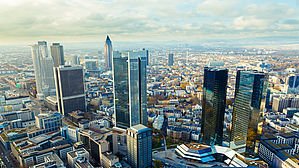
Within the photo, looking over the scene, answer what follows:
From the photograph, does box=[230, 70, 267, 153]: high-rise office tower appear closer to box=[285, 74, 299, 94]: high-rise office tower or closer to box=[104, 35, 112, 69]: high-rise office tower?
box=[285, 74, 299, 94]: high-rise office tower

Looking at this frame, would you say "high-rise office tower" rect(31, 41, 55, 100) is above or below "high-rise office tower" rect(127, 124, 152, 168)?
above

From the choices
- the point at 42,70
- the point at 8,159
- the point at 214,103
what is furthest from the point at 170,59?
the point at 8,159

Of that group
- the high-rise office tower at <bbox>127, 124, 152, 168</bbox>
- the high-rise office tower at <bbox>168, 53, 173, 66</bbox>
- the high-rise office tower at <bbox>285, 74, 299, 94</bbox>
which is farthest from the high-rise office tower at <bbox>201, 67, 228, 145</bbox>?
the high-rise office tower at <bbox>168, 53, 173, 66</bbox>

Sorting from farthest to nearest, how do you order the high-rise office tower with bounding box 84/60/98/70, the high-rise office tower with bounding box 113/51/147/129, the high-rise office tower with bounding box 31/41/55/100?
1. the high-rise office tower with bounding box 84/60/98/70
2. the high-rise office tower with bounding box 31/41/55/100
3. the high-rise office tower with bounding box 113/51/147/129

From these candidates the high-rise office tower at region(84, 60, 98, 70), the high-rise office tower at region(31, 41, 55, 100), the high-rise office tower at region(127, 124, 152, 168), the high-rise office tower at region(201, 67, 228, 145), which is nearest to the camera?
the high-rise office tower at region(127, 124, 152, 168)

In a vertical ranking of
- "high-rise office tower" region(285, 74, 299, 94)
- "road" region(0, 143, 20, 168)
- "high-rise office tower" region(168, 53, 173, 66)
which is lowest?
"road" region(0, 143, 20, 168)

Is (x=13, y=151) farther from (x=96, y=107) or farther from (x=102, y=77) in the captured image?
(x=102, y=77)
